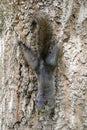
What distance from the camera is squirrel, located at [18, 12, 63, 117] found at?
2486mm

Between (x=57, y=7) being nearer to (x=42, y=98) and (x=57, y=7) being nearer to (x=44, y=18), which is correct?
(x=44, y=18)

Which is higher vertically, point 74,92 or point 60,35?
point 60,35

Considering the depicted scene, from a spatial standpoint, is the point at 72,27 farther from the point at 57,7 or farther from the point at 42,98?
the point at 42,98

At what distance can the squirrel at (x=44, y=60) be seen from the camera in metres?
2.49

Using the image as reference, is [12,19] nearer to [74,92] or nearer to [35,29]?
[35,29]

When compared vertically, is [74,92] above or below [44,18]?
below

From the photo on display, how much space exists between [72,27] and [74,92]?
1.00 feet

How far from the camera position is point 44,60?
249 cm

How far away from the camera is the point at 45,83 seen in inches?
98.5

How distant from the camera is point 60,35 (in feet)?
8.26

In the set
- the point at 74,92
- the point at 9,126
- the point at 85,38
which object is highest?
the point at 85,38

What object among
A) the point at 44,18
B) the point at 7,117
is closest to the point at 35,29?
the point at 44,18

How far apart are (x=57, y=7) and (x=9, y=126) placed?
622 millimetres

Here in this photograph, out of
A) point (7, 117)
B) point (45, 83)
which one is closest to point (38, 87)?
point (45, 83)
